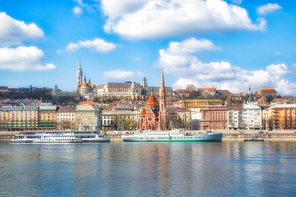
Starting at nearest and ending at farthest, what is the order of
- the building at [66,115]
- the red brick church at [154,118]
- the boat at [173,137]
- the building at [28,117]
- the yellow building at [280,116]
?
the boat at [173,137], the yellow building at [280,116], the red brick church at [154,118], the building at [28,117], the building at [66,115]

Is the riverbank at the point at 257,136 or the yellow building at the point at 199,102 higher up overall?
the yellow building at the point at 199,102

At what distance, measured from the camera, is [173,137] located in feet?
270

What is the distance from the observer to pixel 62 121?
4304 inches

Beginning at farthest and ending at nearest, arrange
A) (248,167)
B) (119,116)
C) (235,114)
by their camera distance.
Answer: (119,116) → (235,114) → (248,167)

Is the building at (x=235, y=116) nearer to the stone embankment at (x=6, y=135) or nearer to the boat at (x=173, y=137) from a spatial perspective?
the boat at (x=173, y=137)

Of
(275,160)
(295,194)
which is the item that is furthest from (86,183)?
(275,160)

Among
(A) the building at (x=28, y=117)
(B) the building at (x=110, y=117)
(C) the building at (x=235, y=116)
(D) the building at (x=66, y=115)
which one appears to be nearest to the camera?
(C) the building at (x=235, y=116)

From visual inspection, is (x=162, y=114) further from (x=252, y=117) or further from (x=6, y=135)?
(x=6, y=135)

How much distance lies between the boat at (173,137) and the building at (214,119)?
75.0 feet

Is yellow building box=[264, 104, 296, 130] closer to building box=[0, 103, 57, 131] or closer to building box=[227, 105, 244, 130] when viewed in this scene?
building box=[227, 105, 244, 130]

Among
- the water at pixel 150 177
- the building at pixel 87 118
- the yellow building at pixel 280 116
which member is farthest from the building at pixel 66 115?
the water at pixel 150 177

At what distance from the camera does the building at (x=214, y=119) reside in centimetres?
10662

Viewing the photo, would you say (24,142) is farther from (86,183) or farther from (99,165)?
(86,183)

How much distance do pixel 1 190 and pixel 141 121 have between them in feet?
268
